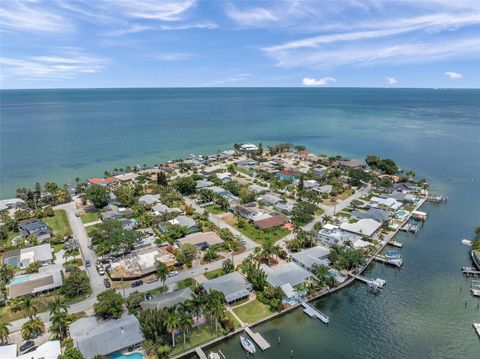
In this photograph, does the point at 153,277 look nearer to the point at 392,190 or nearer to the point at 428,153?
the point at 392,190

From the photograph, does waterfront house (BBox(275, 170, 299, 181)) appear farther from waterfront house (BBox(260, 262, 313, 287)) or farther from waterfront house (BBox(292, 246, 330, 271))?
waterfront house (BBox(260, 262, 313, 287))

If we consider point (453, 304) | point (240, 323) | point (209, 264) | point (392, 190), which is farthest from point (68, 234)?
point (392, 190)

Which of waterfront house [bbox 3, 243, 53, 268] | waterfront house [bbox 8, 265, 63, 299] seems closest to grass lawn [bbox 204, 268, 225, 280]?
waterfront house [bbox 8, 265, 63, 299]

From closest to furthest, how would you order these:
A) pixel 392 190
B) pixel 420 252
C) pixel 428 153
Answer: pixel 420 252
pixel 392 190
pixel 428 153

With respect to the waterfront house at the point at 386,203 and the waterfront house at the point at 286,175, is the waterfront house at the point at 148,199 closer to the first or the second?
the waterfront house at the point at 286,175

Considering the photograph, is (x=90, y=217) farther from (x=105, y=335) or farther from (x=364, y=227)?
(x=364, y=227)

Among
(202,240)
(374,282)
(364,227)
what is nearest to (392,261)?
(374,282)
